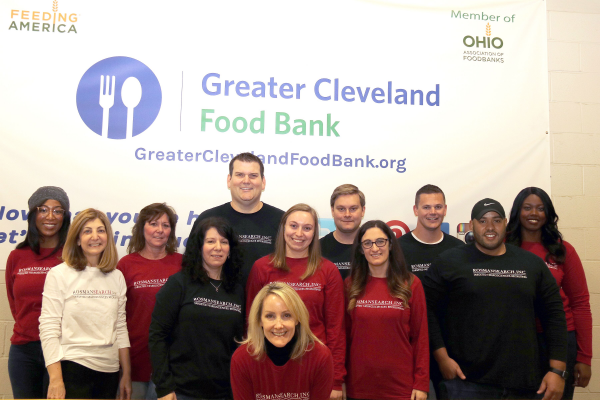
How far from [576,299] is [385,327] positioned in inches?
52.1

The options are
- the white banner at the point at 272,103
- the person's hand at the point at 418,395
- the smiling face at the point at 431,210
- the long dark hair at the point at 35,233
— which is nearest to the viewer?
the person's hand at the point at 418,395

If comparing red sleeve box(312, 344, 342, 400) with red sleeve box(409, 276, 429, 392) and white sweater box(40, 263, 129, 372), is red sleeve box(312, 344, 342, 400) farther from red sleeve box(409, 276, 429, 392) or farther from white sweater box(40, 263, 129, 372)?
white sweater box(40, 263, 129, 372)

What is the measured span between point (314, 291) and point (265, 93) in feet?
5.63

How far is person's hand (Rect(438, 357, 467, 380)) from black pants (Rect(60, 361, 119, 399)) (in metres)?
1.72

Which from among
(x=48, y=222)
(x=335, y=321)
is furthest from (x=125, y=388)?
(x=335, y=321)

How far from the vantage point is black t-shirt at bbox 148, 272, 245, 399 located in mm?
2266

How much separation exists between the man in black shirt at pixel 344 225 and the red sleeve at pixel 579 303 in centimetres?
130

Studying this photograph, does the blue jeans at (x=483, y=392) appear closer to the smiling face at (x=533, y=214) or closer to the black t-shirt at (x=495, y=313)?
the black t-shirt at (x=495, y=313)

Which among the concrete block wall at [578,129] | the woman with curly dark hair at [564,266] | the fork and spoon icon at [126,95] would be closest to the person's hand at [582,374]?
the woman with curly dark hair at [564,266]

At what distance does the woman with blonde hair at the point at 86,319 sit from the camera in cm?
232

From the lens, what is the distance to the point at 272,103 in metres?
3.62

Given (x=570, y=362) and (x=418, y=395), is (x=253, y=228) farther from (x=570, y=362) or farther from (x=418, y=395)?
(x=570, y=362)

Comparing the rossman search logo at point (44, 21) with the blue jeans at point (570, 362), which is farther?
the rossman search logo at point (44, 21)

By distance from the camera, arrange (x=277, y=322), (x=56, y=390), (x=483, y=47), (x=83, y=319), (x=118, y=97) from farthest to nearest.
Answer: (x=483, y=47), (x=118, y=97), (x=83, y=319), (x=56, y=390), (x=277, y=322)
